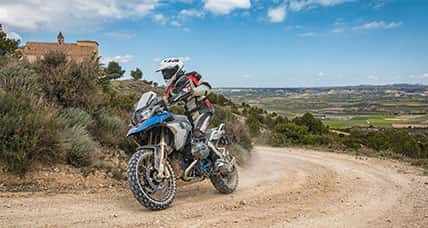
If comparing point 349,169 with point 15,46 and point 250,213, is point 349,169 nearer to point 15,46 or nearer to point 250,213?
point 250,213

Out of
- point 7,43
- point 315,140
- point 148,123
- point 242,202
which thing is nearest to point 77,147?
point 148,123

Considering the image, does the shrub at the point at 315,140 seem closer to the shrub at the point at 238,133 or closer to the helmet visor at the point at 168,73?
the shrub at the point at 238,133

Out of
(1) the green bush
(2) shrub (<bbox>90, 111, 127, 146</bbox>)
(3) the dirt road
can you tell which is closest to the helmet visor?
(3) the dirt road

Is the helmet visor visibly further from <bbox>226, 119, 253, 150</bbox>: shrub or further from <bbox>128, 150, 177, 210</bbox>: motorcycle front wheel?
<bbox>226, 119, 253, 150</bbox>: shrub

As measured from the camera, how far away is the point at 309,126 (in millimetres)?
26688

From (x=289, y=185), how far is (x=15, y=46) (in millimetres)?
14335

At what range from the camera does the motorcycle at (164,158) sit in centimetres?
620

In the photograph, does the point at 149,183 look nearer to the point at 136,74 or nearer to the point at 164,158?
the point at 164,158

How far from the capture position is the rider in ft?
23.6

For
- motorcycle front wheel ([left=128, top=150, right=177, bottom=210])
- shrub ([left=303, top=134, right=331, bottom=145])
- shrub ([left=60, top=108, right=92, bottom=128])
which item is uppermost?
shrub ([left=60, top=108, right=92, bottom=128])

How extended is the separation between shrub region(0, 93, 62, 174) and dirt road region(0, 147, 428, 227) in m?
0.77

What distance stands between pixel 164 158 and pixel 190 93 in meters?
1.34

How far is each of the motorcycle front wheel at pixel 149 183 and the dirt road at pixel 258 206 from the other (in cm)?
16

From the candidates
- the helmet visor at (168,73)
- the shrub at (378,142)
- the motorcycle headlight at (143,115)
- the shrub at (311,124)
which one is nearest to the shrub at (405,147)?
the shrub at (378,142)
